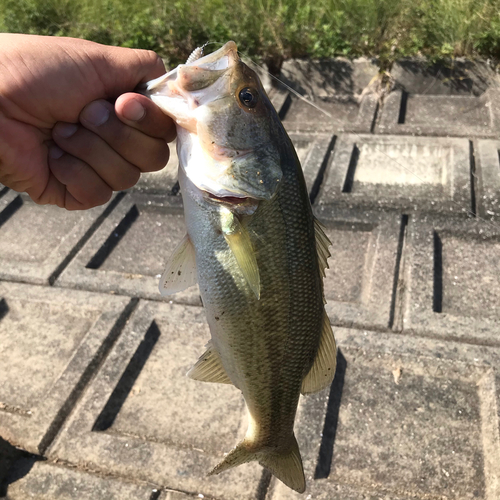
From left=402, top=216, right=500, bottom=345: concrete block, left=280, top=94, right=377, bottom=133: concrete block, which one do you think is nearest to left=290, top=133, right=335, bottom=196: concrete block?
left=280, top=94, right=377, bottom=133: concrete block

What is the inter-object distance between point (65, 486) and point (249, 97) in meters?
2.14

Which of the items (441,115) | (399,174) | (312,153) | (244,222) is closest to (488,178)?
(399,174)

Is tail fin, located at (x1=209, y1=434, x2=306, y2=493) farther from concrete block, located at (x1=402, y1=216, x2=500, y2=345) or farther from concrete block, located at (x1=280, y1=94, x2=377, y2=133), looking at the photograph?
concrete block, located at (x1=280, y1=94, x2=377, y2=133)

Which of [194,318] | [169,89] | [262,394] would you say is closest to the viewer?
[169,89]

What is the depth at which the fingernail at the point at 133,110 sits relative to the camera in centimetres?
176

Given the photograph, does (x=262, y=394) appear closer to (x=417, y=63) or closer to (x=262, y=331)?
(x=262, y=331)

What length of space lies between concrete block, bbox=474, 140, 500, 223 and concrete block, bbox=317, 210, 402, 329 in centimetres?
66

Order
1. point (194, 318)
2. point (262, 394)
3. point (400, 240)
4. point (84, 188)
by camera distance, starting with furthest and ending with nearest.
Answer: point (400, 240) → point (194, 318) → point (84, 188) → point (262, 394)

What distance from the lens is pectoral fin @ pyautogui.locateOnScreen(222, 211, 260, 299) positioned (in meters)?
1.58

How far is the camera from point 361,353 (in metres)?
2.91

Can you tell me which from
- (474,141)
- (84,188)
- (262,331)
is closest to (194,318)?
(84,188)

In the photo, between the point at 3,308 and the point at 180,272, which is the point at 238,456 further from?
the point at 3,308

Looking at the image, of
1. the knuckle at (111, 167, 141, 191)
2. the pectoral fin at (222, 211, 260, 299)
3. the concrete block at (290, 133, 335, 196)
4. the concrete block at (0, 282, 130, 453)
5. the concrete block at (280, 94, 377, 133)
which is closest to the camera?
the pectoral fin at (222, 211, 260, 299)

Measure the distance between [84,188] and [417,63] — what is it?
4.20 m
